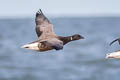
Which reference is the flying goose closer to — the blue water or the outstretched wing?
the outstretched wing

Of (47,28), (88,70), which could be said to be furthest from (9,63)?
(47,28)

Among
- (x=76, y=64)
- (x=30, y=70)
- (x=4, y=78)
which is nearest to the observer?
(x=4, y=78)

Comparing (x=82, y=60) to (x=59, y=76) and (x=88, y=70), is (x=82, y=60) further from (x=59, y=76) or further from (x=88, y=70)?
(x=59, y=76)

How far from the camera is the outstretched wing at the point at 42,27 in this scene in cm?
1748

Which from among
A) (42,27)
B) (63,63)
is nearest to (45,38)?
(42,27)

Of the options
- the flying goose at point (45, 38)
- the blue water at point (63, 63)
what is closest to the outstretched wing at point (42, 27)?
the flying goose at point (45, 38)

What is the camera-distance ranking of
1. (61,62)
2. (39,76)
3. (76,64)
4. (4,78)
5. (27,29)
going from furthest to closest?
1. (27,29)
2. (61,62)
3. (76,64)
4. (39,76)
5. (4,78)

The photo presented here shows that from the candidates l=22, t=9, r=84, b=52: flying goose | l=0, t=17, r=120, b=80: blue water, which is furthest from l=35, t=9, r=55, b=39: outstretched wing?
l=0, t=17, r=120, b=80: blue water

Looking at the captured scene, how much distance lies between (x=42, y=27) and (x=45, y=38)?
3.83ft

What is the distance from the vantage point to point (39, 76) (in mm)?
40656

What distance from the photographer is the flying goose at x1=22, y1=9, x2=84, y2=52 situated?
15.6m

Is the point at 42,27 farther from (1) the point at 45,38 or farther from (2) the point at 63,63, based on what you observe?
(2) the point at 63,63

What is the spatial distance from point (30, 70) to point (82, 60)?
5620 mm

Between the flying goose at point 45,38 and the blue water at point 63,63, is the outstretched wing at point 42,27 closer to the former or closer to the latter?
the flying goose at point 45,38
